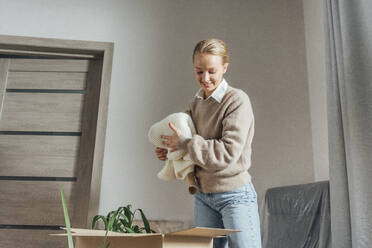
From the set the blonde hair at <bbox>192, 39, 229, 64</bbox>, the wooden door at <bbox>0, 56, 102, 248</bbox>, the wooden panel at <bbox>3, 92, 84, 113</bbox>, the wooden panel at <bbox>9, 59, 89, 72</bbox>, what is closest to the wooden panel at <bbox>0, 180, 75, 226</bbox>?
the wooden door at <bbox>0, 56, 102, 248</bbox>

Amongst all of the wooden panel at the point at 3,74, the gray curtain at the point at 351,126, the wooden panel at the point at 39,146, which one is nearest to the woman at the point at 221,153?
the gray curtain at the point at 351,126

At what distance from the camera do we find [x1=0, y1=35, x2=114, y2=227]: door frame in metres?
1.80

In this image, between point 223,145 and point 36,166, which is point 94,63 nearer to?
point 36,166

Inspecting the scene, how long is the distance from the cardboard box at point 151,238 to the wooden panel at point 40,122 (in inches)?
55.4

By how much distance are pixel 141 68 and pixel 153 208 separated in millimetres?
833

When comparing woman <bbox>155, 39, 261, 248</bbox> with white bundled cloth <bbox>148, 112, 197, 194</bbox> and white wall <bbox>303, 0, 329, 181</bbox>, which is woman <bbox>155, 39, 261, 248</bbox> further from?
white wall <bbox>303, 0, 329, 181</bbox>

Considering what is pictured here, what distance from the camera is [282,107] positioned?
197 centimetres

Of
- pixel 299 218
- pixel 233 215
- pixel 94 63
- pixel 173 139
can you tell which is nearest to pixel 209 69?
pixel 173 139

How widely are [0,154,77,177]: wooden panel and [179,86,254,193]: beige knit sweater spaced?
1.12 meters

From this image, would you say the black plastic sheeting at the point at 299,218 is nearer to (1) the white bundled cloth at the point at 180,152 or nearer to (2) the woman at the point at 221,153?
(2) the woman at the point at 221,153

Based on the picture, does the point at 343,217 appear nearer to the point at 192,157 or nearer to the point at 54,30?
the point at 192,157

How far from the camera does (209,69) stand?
3.31 feet

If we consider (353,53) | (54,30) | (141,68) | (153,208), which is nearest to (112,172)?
(153,208)

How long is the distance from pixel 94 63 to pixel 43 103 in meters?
0.40
